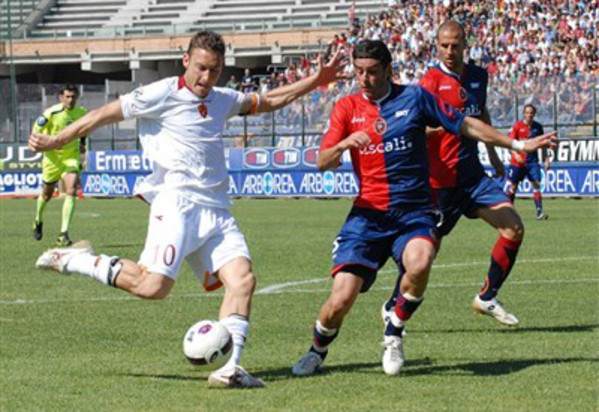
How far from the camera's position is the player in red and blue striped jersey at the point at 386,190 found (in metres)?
9.16

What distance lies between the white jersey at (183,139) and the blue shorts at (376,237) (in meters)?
0.87

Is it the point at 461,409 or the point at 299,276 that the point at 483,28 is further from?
the point at 461,409

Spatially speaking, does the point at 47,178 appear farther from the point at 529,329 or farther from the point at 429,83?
the point at 529,329

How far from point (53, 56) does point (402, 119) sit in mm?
59686

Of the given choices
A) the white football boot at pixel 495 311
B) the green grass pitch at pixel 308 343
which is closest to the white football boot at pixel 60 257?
the green grass pitch at pixel 308 343

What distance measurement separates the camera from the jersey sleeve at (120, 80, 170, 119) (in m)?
9.02

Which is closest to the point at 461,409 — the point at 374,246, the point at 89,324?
the point at 374,246

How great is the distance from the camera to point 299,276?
650 inches

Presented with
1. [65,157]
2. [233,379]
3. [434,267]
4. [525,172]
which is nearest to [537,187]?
[525,172]

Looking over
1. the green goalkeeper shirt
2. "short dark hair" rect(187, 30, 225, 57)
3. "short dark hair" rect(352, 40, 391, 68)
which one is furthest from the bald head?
the green goalkeeper shirt

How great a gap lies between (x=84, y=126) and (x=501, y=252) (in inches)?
171

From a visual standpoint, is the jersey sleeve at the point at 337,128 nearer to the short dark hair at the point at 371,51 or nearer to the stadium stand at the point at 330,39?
the short dark hair at the point at 371,51

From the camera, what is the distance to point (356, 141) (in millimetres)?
8664

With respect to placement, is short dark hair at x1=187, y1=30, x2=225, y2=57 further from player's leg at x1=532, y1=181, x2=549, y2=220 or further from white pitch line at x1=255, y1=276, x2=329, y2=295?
player's leg at x1=532, y1=181, x2=549, y2=220
